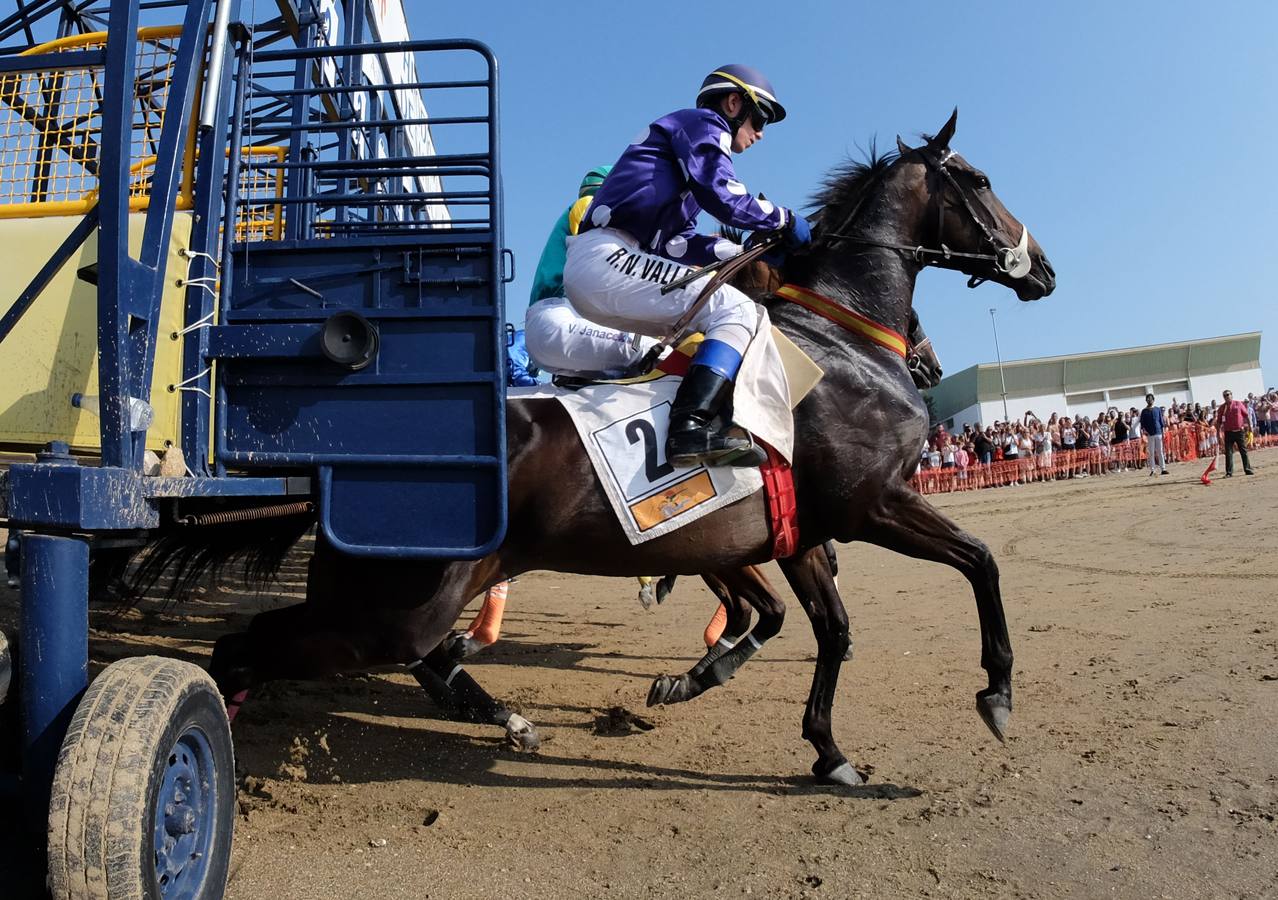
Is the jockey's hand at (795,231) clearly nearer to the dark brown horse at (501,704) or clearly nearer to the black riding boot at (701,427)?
the dark brown horse at (501,704)

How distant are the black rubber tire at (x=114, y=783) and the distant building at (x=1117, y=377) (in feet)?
160

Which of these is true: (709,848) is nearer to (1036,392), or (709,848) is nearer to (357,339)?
(357,339)

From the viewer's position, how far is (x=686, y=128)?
372cm

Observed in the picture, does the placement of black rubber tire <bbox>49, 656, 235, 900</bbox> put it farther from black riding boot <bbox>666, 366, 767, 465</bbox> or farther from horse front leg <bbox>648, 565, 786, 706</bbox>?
horse front leg <bbox>648, 565, 786, 706</bbox>

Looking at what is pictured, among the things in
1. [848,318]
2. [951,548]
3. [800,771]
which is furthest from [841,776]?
[848,318]

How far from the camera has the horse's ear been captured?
185 inches

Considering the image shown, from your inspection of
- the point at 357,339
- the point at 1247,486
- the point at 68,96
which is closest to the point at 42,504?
the point at 357,339

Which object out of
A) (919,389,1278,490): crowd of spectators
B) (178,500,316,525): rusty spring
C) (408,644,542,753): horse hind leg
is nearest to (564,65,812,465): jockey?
(178,500,316,525): rusty spring

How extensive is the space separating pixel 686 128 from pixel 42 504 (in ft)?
8.61

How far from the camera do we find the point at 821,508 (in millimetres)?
3898

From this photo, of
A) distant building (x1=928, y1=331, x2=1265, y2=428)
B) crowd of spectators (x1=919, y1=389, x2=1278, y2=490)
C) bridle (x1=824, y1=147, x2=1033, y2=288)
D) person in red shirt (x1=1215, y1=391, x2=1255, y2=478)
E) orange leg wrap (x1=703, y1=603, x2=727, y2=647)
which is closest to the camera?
bridle (x1=824, y1=147, x2=1033, y2=288)

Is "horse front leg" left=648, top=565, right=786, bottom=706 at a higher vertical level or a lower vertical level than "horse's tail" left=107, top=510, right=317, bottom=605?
lower

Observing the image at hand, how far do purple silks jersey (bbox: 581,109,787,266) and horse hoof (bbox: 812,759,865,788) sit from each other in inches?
89.7

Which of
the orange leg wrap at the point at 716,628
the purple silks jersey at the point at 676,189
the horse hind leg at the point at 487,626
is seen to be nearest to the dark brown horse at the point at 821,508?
the purple silks jersey at the point at 676,189
